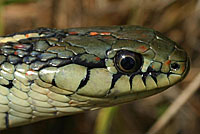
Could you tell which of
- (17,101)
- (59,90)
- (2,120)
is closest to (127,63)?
(59,90)

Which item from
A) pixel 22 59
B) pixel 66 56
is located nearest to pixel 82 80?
pixel 66 56

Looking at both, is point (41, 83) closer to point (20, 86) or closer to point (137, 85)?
point (20, 86)

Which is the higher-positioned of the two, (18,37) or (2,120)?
(18,37)

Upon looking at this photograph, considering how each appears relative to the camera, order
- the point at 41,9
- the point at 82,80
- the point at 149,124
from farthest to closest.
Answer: the point at 41,9, the point at 149,124, the point at 82,80

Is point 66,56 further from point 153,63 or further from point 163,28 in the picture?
point 163,28

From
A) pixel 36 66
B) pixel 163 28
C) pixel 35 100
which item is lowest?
pixel 35 100

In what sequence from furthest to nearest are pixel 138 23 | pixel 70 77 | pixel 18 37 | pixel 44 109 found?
pixel 138 23, pixel 18 37, pixel 44 109, pixel 70 77

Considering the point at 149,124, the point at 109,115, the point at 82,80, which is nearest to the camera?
the point at 82,80
